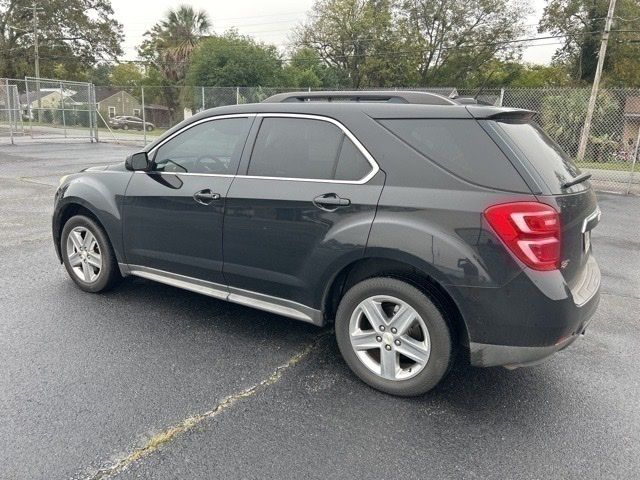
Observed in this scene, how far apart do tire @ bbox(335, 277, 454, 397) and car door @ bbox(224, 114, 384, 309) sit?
0.78 ft

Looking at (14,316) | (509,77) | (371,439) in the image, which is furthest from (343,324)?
(509,77)

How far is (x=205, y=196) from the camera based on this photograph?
357cm

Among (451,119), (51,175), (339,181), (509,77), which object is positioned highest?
(509,77)

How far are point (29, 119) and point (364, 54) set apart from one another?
28.5 m

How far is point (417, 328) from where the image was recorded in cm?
296

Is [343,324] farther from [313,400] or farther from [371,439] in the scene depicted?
[371,439]

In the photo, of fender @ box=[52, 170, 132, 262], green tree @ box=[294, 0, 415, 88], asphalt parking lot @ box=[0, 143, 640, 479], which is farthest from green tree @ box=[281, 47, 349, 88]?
asphalt parking lot @ box=[0, 143, 640, 479]

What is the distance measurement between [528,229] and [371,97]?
1.39m

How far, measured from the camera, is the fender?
412 centimetres

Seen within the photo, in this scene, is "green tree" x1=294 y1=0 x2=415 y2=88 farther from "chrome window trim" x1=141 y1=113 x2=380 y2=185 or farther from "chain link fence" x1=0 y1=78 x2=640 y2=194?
"chrome window trim" x1=141 y1=113 x2=380 y2=185

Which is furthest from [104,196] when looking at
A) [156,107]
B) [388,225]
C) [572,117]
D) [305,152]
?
[156,107]

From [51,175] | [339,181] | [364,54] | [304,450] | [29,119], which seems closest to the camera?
[304,450]

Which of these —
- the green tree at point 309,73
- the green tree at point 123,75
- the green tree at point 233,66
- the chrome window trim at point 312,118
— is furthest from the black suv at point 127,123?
the green tree at point 123,75

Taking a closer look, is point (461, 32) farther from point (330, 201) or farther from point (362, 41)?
point (330, 201)
